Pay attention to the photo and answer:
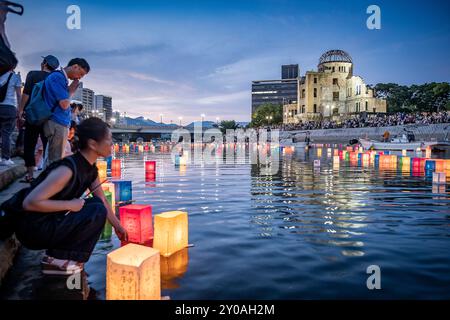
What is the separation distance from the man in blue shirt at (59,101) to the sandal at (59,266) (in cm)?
268

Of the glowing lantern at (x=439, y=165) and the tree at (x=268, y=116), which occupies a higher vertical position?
the tree at (x=268, y=116)

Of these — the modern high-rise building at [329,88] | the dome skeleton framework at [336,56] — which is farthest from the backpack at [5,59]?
the dome skeleton framework at [336,56]

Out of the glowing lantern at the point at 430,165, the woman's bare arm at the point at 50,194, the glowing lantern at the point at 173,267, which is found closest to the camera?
the woman's bare arm at the point at 50,194

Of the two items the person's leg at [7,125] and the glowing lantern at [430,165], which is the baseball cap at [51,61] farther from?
the glowing lantern at [430,165]

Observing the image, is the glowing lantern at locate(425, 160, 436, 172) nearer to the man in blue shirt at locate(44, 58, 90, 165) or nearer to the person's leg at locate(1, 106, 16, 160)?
the man in blue shirt at locate(44, 58, 90, 165)

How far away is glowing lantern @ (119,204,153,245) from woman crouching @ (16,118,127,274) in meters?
1.02

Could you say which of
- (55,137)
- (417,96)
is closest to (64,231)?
(55,137)

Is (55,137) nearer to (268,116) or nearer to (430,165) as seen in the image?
(430,165)

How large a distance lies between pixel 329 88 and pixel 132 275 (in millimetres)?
106580

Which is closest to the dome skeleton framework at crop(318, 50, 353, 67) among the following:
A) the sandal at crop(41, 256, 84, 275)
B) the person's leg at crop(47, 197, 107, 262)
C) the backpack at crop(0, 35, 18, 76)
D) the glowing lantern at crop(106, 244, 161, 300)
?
the backpack at crop(0, 35, 18, 76)

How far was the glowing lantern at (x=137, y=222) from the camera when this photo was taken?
14.7ft

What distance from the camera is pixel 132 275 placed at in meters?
2.62
